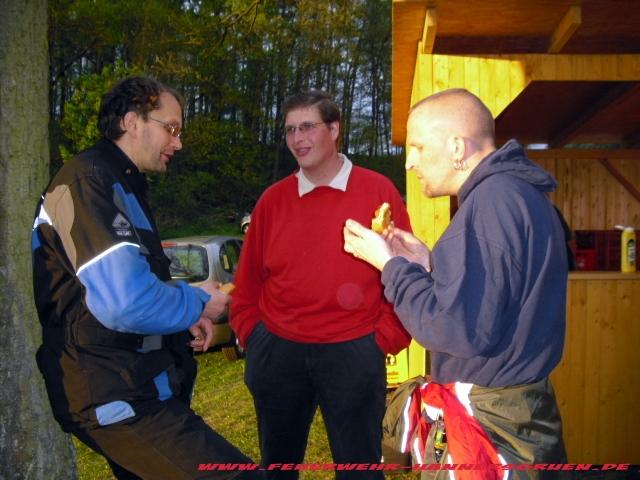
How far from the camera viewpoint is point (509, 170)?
1906 mm

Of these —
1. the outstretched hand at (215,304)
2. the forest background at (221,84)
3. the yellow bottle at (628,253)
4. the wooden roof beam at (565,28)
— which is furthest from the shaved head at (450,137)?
the forest background at (221,84)

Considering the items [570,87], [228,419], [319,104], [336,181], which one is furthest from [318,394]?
[570,87]

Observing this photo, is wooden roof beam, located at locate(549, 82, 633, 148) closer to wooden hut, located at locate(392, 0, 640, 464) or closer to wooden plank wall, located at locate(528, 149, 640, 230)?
wooden hut, located at locate(392, 0, 640, 464)

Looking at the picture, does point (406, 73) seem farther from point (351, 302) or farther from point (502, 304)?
point (502, 304)

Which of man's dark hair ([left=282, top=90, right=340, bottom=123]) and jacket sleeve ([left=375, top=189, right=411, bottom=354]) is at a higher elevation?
man's dark hair ([left=282, top=90, right=340, bottom=123])

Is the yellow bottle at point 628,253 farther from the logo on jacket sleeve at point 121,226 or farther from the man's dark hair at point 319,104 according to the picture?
the logo on jacket sleeve at point 121,226

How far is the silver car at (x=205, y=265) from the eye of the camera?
9266mm

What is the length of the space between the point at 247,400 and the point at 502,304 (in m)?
5.60

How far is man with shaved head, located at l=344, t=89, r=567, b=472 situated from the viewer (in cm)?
176

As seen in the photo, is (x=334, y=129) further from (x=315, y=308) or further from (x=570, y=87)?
(x=570, y=87)

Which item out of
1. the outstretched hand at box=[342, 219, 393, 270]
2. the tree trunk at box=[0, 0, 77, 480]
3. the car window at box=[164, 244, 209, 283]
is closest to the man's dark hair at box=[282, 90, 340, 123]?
the outstretched hand at box=[342, 219, 393, 270]

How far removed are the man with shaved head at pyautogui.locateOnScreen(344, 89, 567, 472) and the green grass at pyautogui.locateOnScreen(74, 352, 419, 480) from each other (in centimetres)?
285

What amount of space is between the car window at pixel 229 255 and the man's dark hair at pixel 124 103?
7309 millimetres

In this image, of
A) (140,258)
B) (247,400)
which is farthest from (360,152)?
(140,258)
